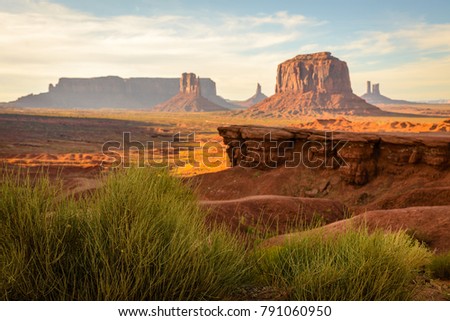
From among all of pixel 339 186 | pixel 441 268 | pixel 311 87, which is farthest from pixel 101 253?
pixel 311 87

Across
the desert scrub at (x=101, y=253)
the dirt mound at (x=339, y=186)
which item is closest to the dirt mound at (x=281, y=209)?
the dirt mound at (x=339, y=186)

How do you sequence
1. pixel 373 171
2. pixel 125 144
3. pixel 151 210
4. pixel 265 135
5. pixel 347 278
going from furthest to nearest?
1. pixel 125 144
2. pixel 265 135
3. pixel 373 171
4. pixel 151 210
5. pixel 347 278

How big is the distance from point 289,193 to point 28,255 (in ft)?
79.1

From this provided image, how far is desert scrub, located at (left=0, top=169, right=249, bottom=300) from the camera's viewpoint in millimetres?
3623

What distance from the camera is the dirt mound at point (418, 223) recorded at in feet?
35.4

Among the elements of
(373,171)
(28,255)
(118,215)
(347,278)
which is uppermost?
(118,215)

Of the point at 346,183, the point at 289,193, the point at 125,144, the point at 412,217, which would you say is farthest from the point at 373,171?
the point at 125,144

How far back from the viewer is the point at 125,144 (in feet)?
232

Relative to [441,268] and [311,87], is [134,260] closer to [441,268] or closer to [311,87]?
[441,268]

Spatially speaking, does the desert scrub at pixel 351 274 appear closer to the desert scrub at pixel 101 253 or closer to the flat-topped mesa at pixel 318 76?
the desert scrub at pixel 101 253

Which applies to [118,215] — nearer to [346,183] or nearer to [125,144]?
[346,183]

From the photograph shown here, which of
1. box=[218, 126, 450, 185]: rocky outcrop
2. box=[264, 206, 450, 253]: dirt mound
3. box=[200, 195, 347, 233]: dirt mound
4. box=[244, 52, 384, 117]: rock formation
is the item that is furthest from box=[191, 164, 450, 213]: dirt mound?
box=[244, 52, 384, 117]: rock formation

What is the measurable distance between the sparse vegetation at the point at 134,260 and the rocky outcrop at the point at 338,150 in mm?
21602

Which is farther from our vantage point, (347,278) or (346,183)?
(346,183)
